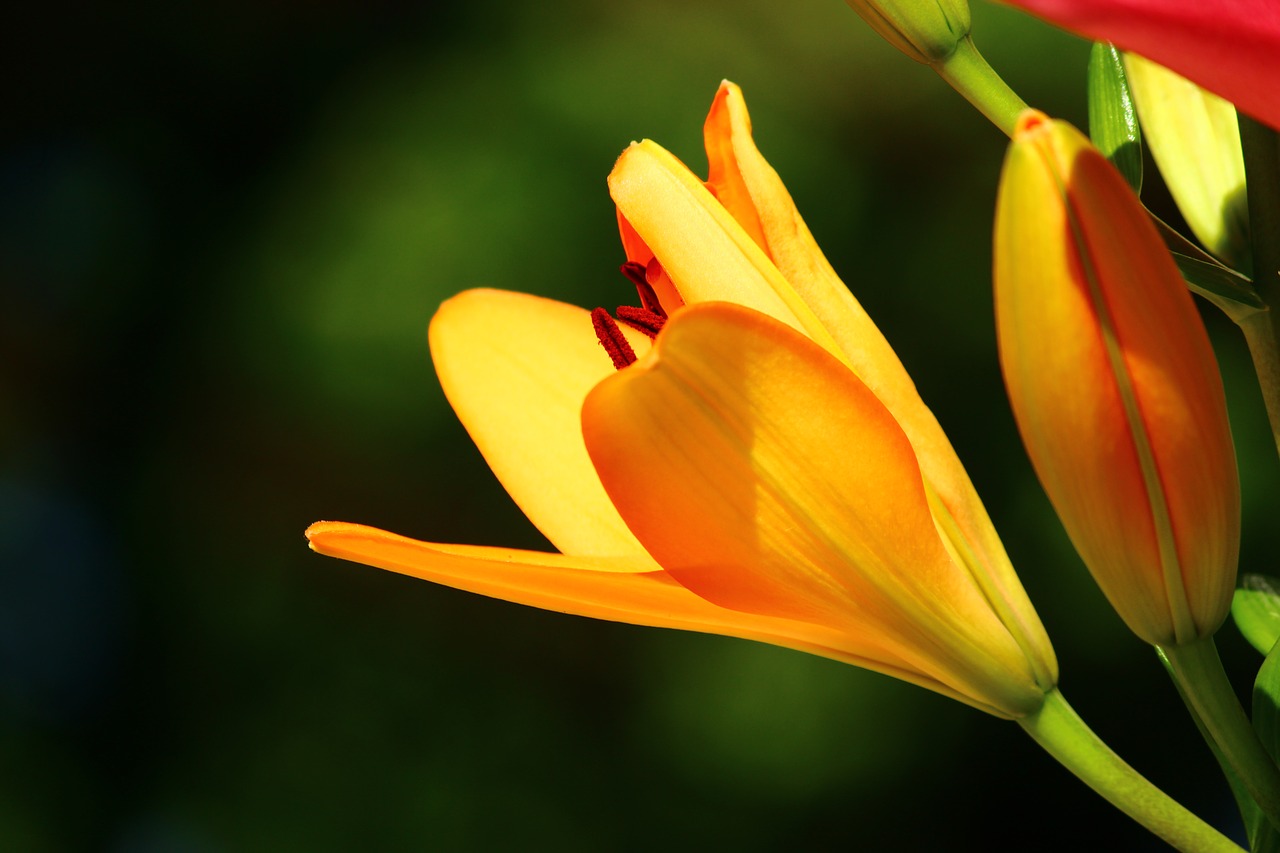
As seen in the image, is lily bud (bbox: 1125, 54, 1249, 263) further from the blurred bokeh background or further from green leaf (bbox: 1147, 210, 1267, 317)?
the blurred bokeh background

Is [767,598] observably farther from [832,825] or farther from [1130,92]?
[832,825]

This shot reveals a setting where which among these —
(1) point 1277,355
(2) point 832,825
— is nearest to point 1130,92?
(1) point 1277,355

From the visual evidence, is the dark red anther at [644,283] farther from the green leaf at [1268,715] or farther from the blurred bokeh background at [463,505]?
the blurred bokeh background at [463,505]

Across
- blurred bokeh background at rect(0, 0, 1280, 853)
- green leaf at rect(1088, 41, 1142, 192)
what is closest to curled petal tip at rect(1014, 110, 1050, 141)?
green leaf at rect(1088, 41, 1142, 192)

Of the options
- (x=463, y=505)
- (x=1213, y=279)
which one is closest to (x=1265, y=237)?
(x=1213, y=279)

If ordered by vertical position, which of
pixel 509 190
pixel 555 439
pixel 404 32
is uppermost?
pixel 404 32

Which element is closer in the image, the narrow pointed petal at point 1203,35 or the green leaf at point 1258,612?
the narrow pointed petal at point 1203,35

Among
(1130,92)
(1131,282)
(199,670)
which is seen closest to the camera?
(1131,282)

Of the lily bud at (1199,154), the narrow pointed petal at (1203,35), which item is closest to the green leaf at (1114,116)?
the lily bud at (1199,154)

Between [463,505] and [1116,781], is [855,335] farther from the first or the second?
[463,505]
